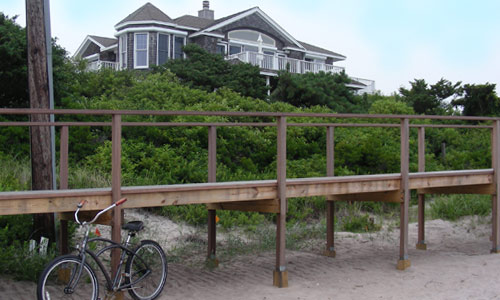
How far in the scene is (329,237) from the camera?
925 centimetres

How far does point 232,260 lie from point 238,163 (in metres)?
5.32

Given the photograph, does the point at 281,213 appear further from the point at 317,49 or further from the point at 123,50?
the point at 317,49

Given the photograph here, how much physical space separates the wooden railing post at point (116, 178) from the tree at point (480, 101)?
74.4 ft

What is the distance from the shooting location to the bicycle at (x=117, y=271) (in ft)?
18.7

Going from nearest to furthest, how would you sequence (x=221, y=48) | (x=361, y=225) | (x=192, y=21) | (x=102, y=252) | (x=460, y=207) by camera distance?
(x=102, y=252) → (x=361, y=225) → (x=460, y=207) → (x=221, y=48) → (x=192, y=21)

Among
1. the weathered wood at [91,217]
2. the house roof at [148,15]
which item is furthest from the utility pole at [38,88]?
the house roof at [148,15]

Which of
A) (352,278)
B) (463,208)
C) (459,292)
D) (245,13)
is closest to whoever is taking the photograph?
(459,292)

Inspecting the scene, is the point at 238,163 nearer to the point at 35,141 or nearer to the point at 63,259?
the point at 35,141

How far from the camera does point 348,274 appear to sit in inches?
316

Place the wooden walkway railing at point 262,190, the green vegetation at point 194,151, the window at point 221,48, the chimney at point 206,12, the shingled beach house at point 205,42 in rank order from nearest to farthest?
the wooden walkway railing at point 262,190 < the green vegetation at point 194,151 < the shingled beach house at point 205,42 < the window at point 221,48 < the chimney at point 206,12

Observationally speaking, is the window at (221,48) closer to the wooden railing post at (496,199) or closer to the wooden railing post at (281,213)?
the wooden railing post at (496,199)

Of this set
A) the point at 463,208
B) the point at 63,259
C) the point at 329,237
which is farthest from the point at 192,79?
the point at 63,259

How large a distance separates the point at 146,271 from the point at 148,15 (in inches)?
1001

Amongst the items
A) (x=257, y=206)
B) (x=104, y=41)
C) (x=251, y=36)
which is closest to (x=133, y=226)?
(x=257, y=206)
